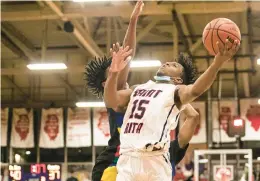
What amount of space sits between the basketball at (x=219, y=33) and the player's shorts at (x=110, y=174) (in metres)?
1.16

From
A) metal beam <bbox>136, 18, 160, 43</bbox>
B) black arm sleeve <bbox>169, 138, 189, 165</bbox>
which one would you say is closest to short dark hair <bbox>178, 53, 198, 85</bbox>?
black arm sleeve <bbox>169, 138, 189, 165</bbox>

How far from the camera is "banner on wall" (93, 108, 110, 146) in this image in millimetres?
18219

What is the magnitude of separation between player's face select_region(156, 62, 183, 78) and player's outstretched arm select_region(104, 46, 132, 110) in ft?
0.86

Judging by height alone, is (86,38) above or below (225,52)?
above

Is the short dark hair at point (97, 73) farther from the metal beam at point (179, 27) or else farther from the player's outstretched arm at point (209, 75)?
the metal beam at point (179, 27)

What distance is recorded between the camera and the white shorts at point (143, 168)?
3975 millimetres

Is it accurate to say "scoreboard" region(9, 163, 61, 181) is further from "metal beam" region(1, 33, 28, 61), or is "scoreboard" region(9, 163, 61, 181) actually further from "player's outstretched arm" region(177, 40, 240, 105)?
"player's outstretched arm" region(177, 40, 240, 105)

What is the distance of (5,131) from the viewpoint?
61.9 ft

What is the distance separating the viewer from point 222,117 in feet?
57.0

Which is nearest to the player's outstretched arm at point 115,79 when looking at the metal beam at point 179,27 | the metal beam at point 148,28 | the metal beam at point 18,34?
the metal beam at point 179,27

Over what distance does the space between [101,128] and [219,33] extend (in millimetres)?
14438

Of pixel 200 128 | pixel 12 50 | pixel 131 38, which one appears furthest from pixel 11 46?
pixel 131 38

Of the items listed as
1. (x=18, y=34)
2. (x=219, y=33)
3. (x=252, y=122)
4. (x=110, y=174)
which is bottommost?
(x=110, y=174)

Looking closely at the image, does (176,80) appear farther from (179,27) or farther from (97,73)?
(179,27)
